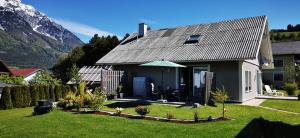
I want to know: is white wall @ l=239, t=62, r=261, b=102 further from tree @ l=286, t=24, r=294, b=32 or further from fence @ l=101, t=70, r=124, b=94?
tree @ l=286, t=24, r=294, b=32

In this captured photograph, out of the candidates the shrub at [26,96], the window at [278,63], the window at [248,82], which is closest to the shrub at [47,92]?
the shrub at [26,96]

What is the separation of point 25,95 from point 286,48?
40.3 m

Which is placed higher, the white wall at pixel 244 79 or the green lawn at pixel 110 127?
the white wall at pixel 244 79

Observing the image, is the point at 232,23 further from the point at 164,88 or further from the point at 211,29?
the point at 164,88

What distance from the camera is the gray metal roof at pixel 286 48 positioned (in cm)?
4586

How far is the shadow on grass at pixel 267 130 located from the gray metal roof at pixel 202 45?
23.2 ft

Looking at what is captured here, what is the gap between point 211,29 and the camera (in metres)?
23.9

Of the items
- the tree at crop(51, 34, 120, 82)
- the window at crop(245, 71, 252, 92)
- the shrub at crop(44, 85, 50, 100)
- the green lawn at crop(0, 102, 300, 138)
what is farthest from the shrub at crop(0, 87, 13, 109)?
the tree at crop(51, 34, 120, 82)

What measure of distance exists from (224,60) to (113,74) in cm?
773

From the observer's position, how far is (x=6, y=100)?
18.9m

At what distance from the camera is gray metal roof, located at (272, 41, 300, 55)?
45.9 metres

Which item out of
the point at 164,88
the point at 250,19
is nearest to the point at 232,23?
the point at 250,19

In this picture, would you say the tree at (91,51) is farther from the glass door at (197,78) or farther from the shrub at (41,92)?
the glass door at (197,78)

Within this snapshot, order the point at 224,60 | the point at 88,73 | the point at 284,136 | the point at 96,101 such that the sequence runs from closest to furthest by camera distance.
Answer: the point at 284,136
the point at 96,101
the point at 224,60
the point at 88,73
